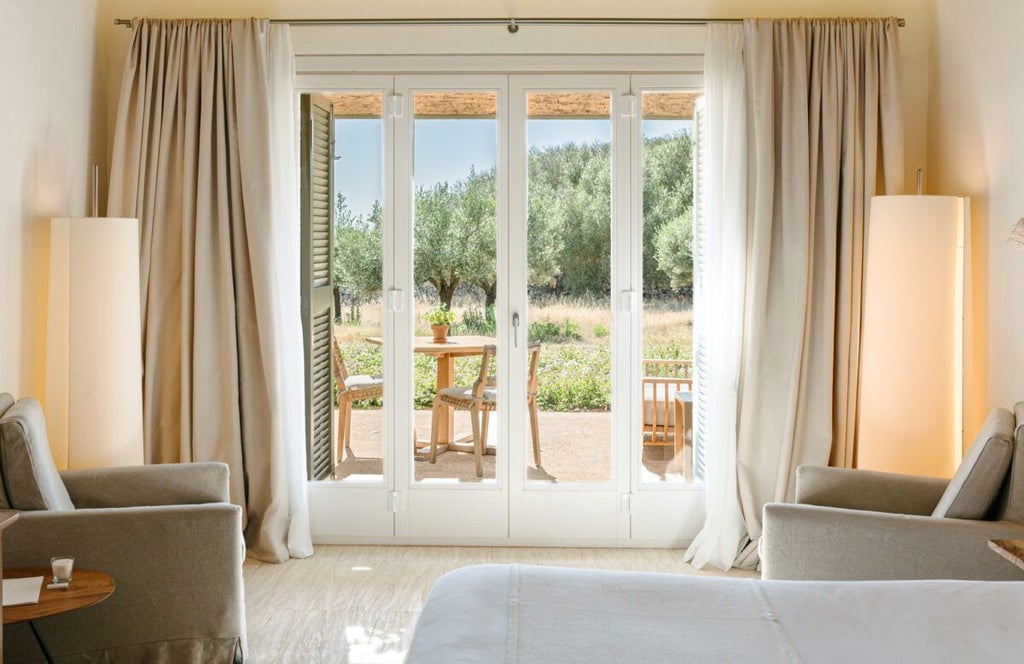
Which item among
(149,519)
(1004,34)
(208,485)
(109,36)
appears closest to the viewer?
(149,519)

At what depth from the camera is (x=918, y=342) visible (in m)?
3.46

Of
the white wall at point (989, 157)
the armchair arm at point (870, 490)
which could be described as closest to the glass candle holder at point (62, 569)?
the armchair arm at point (870, 490)

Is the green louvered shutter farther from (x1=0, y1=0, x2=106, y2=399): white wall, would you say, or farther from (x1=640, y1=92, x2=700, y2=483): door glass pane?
→ (x1=640, y1=92, x2=700, y2=483): door glass pane

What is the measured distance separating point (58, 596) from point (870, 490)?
2.40 m

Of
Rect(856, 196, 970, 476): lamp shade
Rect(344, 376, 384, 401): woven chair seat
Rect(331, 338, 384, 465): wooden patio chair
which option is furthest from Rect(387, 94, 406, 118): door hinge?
Rect(856, 196, 970, 476): lamp shade

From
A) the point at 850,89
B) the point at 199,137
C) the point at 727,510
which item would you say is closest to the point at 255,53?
the point at 199,137

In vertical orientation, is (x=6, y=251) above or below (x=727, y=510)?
above

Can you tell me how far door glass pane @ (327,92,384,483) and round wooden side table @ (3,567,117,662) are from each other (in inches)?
65.8

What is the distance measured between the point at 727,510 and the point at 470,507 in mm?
1140

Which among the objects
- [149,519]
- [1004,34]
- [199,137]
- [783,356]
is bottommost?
[149,519]

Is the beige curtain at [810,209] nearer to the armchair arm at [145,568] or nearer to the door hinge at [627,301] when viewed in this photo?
the door hinge at [627,301]

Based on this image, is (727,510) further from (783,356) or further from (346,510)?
(346,510)

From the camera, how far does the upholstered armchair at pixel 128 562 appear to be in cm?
261

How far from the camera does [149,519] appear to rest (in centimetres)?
270
